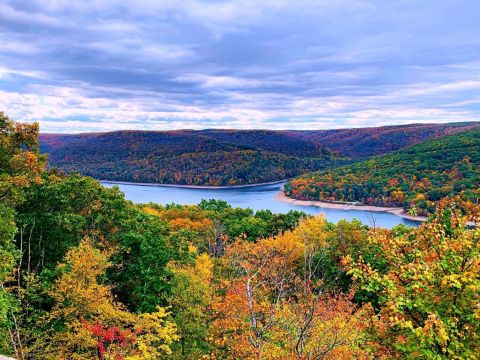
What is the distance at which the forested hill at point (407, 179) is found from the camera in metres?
147

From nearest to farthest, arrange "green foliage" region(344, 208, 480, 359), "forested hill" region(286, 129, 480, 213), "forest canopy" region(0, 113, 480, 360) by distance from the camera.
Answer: "green foliage" region(344, 208, 480, 359), "forest canopy" region(0, 113, 480, 360), "forested hill" region(286, 129, 480, 213)

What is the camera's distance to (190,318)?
25.7 m

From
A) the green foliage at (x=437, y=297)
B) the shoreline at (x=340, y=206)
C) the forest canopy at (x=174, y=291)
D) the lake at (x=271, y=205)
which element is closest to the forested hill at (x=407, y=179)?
the shoreline at (x=340, y=206)

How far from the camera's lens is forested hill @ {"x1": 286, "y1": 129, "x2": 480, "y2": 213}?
484 ft

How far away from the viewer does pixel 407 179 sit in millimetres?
167125

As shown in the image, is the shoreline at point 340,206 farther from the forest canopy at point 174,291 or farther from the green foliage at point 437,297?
the green foliage at point 437,297

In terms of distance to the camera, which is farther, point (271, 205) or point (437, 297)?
point (271, 205)

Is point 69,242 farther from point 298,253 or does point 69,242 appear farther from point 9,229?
point 298,253

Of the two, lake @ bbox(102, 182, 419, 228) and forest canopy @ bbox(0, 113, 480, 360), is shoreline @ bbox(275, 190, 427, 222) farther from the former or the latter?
forest canopy @ bbox(0, 113, 480, 360)

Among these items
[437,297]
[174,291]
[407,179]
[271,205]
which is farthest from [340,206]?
[437,297]

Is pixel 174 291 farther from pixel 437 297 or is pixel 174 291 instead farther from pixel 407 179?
pixel 407 179

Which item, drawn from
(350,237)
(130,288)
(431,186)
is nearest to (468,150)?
(431,186)

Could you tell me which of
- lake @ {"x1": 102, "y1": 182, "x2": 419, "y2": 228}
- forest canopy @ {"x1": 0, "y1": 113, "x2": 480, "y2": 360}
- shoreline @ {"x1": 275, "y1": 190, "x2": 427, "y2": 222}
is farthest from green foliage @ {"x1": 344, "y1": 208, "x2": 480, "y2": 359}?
shoreline @ {"x1": 275, "y1": 190, "x2": 427, "y2": 222}

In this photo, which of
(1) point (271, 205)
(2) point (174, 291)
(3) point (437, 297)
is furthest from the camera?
(1) point (271, 205)
